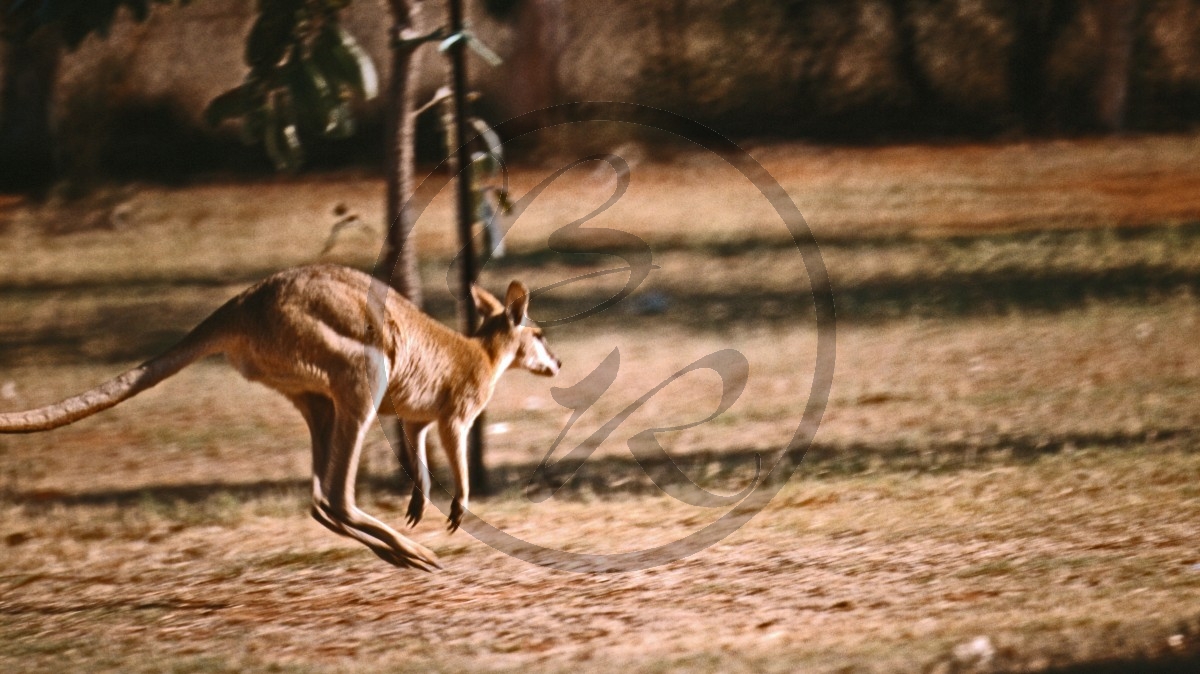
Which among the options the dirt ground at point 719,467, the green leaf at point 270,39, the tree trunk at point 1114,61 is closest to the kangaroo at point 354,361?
the dirt ground at point 719,467

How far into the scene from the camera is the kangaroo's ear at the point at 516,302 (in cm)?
443

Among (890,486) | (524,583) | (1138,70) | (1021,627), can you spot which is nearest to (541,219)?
(1138,70)

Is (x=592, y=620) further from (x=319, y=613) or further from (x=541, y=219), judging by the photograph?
(x=541, y=219)

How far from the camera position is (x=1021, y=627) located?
4137 mm

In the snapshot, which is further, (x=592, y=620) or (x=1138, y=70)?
(x=1138, y=70)

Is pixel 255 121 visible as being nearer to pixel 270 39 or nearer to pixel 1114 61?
pixel 270 39

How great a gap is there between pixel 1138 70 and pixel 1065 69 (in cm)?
75

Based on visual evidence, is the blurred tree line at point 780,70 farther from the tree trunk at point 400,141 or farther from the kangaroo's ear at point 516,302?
the kangaroo's ear at point 516,302

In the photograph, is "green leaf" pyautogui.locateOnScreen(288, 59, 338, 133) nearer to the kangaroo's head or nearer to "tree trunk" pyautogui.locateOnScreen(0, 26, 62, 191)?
the kangaroo's head

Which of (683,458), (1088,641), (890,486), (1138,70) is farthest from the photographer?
(1138,70)

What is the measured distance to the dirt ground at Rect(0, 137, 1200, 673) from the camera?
4324 millimetres

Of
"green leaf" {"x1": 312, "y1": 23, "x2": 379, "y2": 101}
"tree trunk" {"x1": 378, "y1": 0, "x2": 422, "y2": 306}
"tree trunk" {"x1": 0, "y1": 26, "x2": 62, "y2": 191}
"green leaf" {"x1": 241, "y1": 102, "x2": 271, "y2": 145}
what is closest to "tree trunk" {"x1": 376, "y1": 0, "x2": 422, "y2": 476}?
"tree trunk" {"x1": 378, "y1": 0, "x2": 422, "y2": 306}

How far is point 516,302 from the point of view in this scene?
14.7 ft

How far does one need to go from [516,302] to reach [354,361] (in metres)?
0.52
